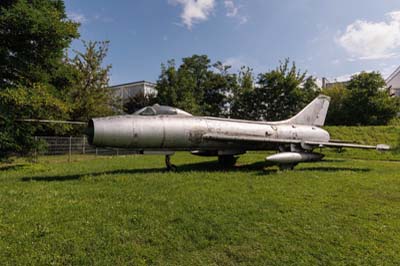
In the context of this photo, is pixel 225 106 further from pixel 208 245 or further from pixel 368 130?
pixel 208 245

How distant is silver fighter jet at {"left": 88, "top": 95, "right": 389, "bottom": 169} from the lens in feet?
28.6

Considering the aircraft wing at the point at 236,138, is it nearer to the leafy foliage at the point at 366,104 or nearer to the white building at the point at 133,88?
the leafy foliage at the point at 366,104

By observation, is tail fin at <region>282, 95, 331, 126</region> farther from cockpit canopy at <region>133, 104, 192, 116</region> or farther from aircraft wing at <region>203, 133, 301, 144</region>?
cockpit canopy at <region>133, 104, 192, 116</region>

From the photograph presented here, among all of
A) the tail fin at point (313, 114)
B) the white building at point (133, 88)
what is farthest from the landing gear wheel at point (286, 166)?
the white building at point (133, 88)

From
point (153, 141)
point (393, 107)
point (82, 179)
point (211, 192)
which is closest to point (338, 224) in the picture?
point (211, 192)

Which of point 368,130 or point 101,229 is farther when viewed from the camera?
point 368,130

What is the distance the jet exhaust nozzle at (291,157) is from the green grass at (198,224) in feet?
8.49

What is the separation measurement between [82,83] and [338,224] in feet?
101

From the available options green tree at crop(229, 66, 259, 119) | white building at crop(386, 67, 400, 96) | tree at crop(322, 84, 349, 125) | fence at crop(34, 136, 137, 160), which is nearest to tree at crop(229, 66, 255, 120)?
green tree at crop(229, 66, 259, 119)

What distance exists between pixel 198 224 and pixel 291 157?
7.11 metres

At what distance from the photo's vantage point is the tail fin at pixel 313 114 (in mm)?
14109

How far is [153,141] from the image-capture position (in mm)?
9320

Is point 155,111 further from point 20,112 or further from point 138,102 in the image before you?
point 138,102

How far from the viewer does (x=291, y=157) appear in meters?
10.9
